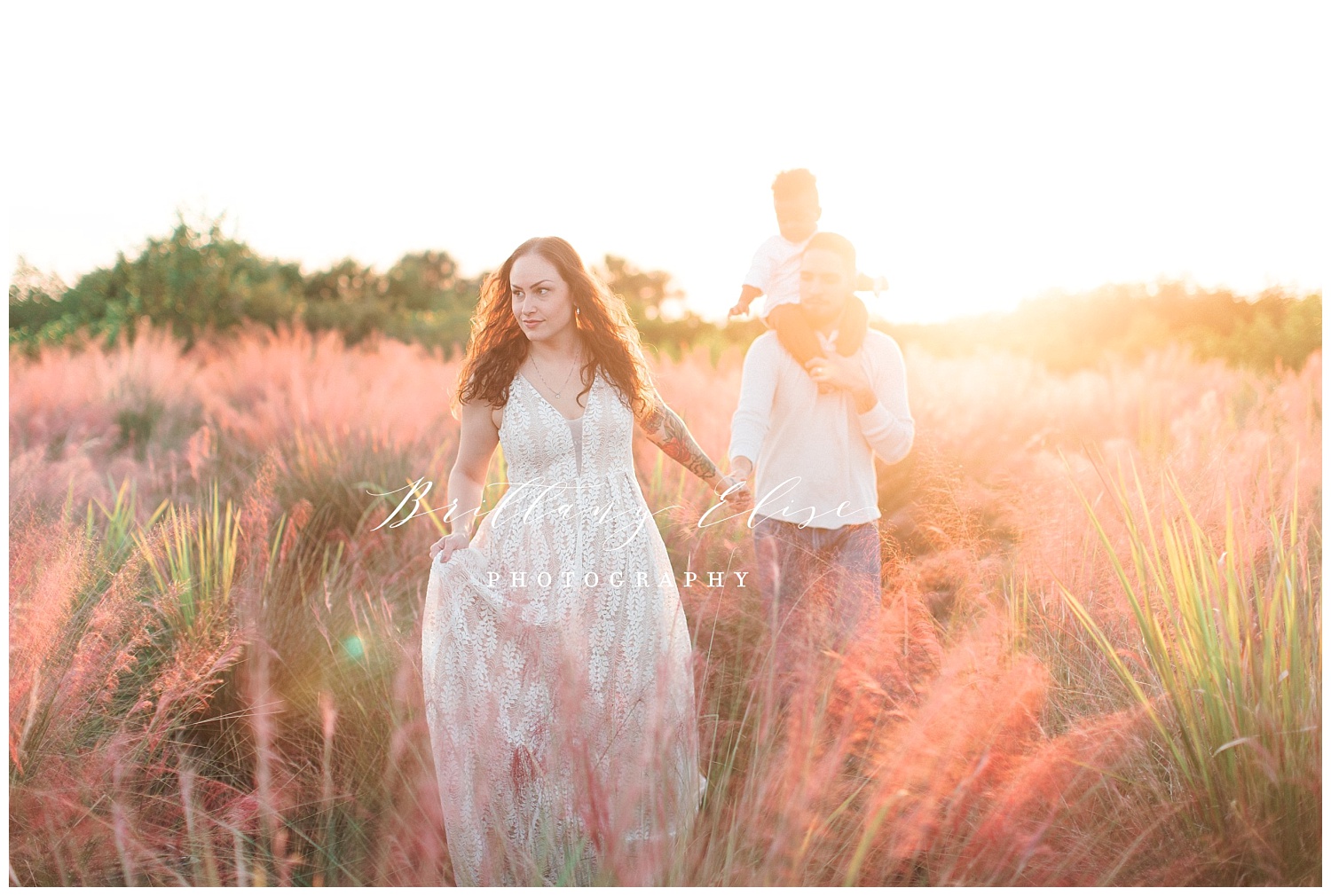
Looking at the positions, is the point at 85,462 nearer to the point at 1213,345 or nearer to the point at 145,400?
the point at 145,400

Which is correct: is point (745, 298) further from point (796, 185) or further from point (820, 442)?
point (820, 442)

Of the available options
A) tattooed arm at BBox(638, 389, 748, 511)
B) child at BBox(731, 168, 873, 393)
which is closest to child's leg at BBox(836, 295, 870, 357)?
child at BBox(731, 168, 873, 393)

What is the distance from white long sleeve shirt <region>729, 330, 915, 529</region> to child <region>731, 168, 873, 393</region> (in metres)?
0.05

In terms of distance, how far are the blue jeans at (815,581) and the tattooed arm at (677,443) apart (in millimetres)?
220

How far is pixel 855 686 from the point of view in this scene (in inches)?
88.7

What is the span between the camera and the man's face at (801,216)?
280 centimetres

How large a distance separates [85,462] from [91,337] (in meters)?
2.74

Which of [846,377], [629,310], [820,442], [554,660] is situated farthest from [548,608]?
[629,310]

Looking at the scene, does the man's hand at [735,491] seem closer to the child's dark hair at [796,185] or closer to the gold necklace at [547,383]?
the gold necklace at [547,383]

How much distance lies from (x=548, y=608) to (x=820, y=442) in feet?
3.15

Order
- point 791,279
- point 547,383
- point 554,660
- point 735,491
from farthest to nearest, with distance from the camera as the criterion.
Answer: point 791,279
point 735,491
point 547,383
point 554,660

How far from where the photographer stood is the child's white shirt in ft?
8.87

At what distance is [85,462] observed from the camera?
341 cm

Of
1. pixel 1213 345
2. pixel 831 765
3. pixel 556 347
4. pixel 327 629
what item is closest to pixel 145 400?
pixel 327 629
